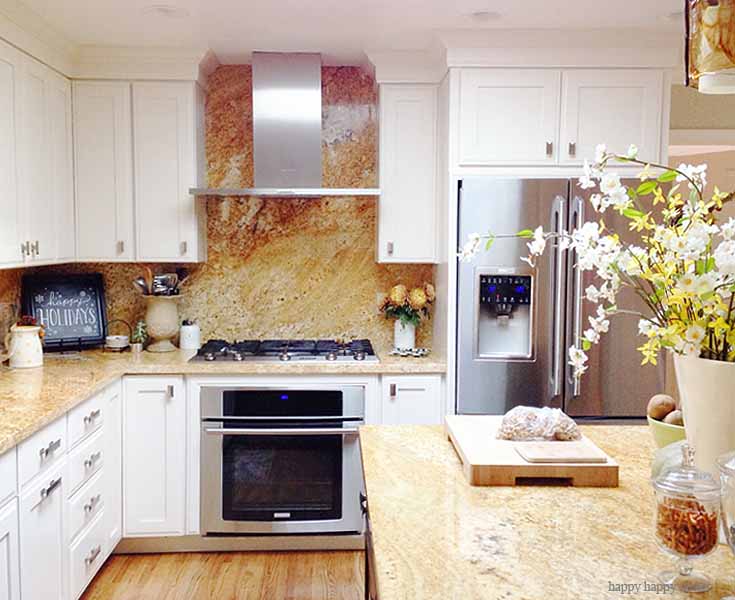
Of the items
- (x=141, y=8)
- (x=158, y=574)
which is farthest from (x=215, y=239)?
(x=158, y=574)

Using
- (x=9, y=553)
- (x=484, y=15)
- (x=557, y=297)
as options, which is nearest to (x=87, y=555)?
(x=9, y=553)

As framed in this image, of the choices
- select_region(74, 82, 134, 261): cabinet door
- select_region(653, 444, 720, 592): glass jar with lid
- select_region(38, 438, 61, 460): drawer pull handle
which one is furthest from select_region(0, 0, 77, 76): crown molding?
select_region(653, 444, 720, 592): glass jar with lid

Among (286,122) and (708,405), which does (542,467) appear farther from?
(286,122)

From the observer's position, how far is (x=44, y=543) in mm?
2510

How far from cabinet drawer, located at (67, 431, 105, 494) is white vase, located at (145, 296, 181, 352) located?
0.75 m

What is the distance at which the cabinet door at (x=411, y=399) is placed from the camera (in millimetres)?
3482

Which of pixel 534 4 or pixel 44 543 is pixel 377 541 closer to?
pixel 44 543

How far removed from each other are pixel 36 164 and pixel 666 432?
2748 mm

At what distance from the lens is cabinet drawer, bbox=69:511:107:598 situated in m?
2.82

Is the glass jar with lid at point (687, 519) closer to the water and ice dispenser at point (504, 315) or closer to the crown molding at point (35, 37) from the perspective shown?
the water and ice dispenser at point (504, 315)

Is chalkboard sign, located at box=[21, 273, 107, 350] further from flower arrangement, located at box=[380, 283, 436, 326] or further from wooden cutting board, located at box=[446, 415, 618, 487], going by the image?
wooden cutting board, located at box=[446, 415, 618, 487]

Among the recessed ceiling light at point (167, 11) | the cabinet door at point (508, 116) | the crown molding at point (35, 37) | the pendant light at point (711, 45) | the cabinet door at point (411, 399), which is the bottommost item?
the cabinet door at point (411, 399)

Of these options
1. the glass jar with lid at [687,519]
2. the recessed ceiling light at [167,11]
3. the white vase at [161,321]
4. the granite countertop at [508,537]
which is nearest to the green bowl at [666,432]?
the granite countertop at [508,537]

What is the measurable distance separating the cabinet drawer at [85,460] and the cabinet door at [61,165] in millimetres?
917
